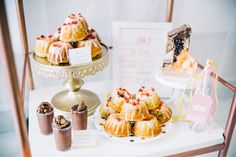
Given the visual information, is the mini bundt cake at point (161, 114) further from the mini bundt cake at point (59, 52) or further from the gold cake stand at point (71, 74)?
the mini bundt cake at point (59, 52)

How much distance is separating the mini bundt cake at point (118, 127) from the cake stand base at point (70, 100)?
0.56ft

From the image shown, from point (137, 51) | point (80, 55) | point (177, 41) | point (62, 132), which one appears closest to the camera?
point (62, 132)

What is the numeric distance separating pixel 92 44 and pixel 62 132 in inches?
13.3

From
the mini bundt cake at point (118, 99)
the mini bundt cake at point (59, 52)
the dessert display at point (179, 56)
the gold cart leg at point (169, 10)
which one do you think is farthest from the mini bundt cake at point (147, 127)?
the gold cart leg at point (169, 10)

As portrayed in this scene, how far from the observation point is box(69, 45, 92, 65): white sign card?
3.04 feet

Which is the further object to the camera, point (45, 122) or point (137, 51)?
point (137, 51)

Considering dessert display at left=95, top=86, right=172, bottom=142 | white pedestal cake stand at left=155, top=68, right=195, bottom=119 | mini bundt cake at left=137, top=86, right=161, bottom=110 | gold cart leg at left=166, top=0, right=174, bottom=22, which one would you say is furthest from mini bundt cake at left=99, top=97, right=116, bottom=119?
gold cart leg at left=166, top=0, right=174, bottom=22

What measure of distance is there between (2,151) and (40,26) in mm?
732

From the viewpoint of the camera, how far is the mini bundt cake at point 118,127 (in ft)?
2.99

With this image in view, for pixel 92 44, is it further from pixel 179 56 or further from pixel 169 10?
pixel 169 10

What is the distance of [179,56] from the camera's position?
1048 mm

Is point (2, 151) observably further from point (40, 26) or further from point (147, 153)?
point (147, 153)

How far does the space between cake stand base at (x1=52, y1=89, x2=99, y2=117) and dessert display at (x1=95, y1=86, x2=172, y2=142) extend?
0.10 meters

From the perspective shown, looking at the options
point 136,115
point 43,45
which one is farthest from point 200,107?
point 43,45
